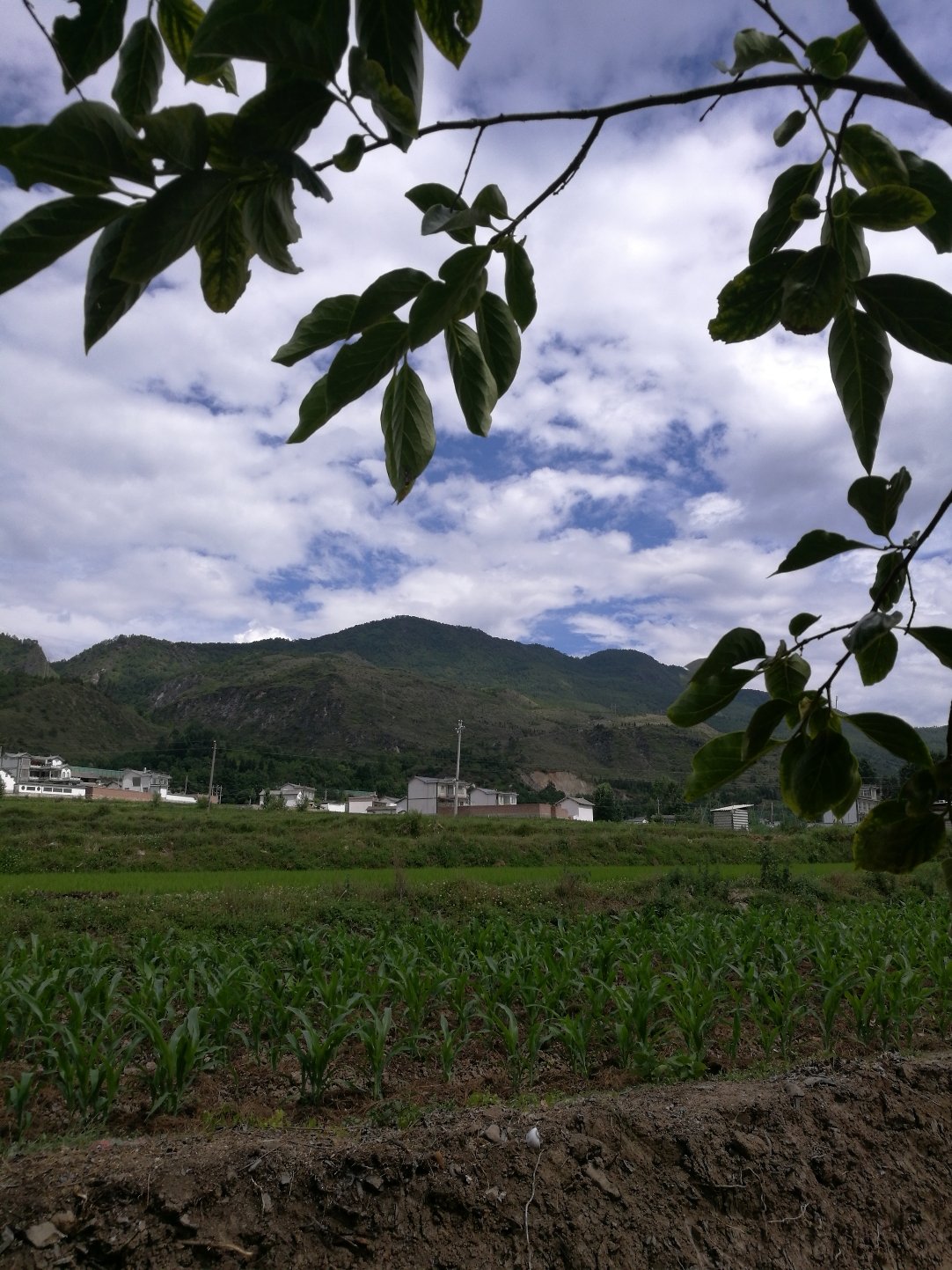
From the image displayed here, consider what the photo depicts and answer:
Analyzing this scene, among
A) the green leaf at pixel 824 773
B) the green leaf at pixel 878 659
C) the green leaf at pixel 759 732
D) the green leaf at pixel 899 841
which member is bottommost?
the green leaf at pixel 899 841

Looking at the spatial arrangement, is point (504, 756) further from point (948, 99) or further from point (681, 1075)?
point (948, 99)

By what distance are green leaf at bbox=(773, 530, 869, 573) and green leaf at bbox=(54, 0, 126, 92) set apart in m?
0.69

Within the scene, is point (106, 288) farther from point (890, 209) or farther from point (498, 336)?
point (890, 209)

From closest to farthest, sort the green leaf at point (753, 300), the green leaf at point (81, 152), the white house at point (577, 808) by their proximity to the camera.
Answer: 1. the green leaf at point (81, 152)
2. the green leaf at point (753, 300)
3. the white house at point (577, 808)

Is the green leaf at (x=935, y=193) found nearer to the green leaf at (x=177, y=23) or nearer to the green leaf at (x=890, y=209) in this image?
the green leaf at (x=890, y=209)

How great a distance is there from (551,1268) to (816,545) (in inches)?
127

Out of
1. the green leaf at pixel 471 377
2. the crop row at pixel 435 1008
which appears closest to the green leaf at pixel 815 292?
the green leaf at pixel 471 377

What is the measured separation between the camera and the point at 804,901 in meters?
14.4

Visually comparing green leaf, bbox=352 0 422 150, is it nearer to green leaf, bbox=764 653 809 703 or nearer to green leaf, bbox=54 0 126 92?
green leaf, bbox=54 0 126 92

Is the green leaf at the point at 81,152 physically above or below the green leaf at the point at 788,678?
above

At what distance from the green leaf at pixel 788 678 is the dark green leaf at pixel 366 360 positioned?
1.70 ft

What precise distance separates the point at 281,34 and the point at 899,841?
0.81 m

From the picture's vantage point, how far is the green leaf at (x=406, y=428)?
72 cm

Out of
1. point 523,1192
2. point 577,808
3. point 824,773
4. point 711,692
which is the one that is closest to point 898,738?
point 824,773
